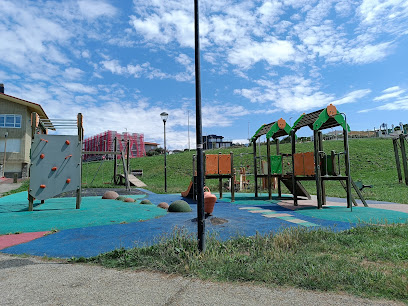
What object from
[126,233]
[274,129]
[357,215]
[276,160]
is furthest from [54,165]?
[357,215]

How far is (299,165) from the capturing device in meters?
12.1

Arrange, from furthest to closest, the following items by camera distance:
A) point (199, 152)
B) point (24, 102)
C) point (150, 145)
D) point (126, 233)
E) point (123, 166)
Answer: point (150, 145), point (24, 102), point (123, 166), point (126, 233), point (199, 152)

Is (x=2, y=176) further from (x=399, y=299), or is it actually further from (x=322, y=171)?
(x=399, y=299)

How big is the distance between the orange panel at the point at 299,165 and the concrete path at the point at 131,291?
919 centimetres

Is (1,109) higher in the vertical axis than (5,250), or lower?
higher

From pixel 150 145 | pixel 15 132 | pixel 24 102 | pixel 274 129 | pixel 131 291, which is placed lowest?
pixel 131 291

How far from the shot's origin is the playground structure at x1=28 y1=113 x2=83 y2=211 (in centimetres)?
1034

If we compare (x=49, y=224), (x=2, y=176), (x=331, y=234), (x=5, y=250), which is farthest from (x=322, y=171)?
(x=2, y=176)

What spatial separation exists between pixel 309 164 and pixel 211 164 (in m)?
4.43

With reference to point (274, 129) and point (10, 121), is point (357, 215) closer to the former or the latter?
point (274, 129)

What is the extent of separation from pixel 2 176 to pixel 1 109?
7.38 meters

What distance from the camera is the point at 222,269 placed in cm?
386

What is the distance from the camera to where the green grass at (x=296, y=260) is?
3.36 meters

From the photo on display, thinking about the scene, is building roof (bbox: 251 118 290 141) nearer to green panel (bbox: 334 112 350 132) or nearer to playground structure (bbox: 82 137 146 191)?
green panel (bbox: 334 112 350 132)
